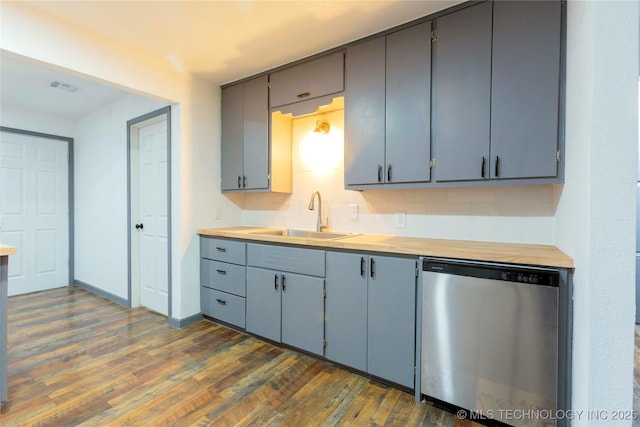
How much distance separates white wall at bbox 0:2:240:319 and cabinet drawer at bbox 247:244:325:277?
0.80 meters

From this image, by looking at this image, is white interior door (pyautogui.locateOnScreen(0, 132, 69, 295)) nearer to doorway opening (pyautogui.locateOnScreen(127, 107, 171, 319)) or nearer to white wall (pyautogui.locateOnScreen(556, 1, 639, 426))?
doorway opening (pyautogui.locateOnScreen(127, 107, 171, 319))

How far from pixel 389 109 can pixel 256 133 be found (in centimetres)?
134

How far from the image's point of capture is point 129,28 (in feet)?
6.99

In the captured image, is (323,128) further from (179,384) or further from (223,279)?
(179,384)

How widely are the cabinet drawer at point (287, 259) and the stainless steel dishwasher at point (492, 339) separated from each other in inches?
30.4

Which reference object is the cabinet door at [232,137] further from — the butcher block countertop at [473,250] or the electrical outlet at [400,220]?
the electrical outlet at [400,220]

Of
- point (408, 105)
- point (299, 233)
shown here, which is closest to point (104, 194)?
point (299, 233)

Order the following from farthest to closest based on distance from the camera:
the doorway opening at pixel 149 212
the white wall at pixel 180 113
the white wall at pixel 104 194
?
the white wall at pixel 104 194 < the doorway opening at pixel 149 212 < the white wall at pixel 180 113

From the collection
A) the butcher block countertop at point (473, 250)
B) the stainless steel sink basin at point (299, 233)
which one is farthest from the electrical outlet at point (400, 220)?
the stainless steel sink basin at point (299, 233)

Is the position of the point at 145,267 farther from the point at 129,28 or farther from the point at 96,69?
the point at 129,28

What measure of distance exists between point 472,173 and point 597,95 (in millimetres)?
750

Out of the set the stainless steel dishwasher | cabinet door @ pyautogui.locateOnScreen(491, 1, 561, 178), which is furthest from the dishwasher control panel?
cabinet door @ pyautogui.locateOnScreen(491, 1, 561, 178)

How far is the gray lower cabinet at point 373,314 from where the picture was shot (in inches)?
71.2

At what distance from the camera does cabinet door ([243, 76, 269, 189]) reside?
281 cm
